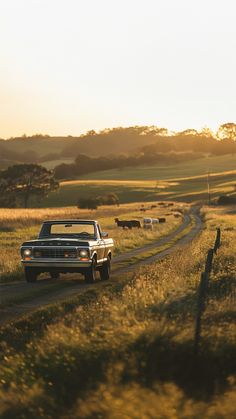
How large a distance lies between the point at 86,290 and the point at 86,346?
30.5ft

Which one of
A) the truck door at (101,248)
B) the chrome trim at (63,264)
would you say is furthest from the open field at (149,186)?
the chrome trim at (63,264)

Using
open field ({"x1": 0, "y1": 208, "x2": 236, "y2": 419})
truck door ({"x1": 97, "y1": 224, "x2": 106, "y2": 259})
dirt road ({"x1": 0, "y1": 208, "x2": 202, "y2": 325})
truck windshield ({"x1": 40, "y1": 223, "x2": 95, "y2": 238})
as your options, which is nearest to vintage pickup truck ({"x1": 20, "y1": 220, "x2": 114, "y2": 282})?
truck door ({"x1": 97, "y1": 224, "x2": 106, "y2": 259})

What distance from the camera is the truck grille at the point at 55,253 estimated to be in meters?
19.4

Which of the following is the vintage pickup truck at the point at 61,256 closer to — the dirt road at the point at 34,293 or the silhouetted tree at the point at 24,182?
the dirt road at the point at 34,293

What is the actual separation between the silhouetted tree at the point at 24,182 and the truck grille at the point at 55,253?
3808 inches

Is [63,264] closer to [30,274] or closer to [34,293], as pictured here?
[30,274]

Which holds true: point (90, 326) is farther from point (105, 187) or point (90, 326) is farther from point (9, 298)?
point (105, 187)

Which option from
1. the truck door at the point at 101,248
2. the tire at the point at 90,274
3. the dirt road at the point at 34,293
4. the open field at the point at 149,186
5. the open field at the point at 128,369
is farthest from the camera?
the open field at the point at 149,186

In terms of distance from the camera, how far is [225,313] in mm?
10797

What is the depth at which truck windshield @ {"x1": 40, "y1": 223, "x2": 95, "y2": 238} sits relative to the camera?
2117cm

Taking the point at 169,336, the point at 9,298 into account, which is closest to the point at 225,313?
the point at 169,336

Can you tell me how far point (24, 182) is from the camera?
387 feet

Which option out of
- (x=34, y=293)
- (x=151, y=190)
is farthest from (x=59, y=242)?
(x=151, y=190)

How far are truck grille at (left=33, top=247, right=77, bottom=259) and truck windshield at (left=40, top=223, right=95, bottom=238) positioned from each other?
5.38 ft
